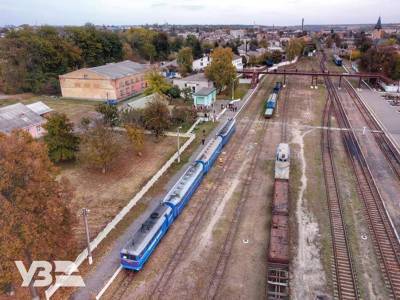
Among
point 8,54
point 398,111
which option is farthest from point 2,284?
point 8,54

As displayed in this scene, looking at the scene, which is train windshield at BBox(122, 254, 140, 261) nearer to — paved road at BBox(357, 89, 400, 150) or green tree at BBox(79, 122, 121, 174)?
green tree at BBox(79, 122, 121, 174)

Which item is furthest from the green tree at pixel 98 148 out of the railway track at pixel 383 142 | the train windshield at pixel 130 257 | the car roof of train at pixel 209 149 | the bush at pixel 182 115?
the railway track at pixel 383 142

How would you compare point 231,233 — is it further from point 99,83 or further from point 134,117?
point 99,83

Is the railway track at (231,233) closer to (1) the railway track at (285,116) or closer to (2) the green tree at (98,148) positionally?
(1) the railway track at (285,116)

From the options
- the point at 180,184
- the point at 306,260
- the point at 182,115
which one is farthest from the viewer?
the point at 182,115

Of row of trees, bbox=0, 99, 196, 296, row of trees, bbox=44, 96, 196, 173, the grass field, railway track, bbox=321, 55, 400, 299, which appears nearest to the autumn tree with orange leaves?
row of trees, bbox=0, 99, 196, 296

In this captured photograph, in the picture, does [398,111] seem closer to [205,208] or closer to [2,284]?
[205,208]

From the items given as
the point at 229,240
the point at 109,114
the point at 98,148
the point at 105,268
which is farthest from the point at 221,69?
the point at 105,268
